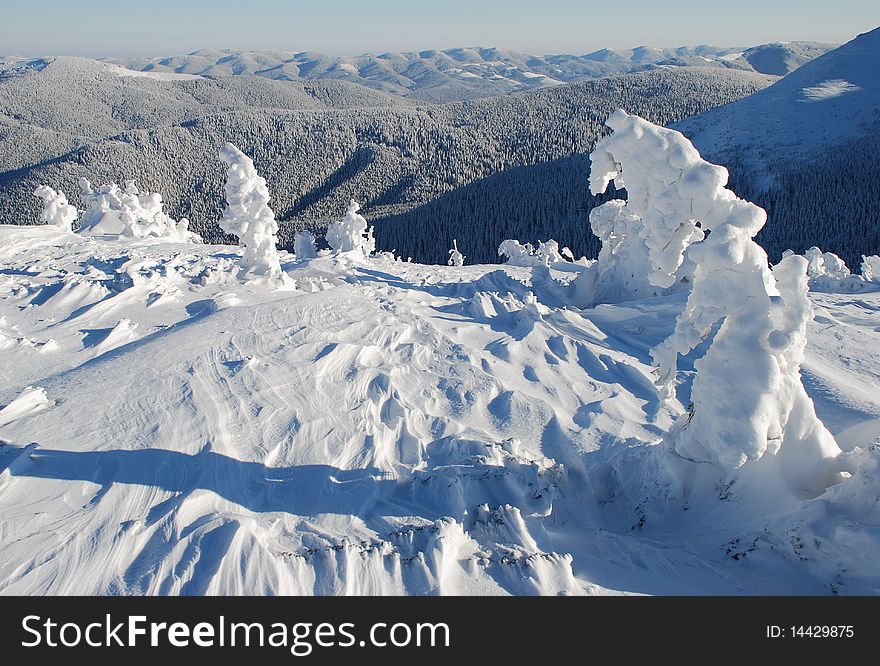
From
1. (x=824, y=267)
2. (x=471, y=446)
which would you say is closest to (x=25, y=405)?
(x=471, y=446)

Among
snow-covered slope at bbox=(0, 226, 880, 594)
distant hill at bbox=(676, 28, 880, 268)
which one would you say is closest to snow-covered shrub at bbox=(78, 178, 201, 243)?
snow-covered slope at bbox=(0, 226, 880, 594)

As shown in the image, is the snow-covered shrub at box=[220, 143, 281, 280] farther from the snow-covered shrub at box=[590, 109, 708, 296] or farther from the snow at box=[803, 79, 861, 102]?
the snow at box=[803, 79, 861, 102]

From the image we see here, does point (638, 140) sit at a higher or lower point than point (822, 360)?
higher

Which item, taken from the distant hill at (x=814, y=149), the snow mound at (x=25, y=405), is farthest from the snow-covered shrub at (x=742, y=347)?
the distant hill at (x=814, y=149)

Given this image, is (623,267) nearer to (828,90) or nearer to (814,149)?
(814,149)

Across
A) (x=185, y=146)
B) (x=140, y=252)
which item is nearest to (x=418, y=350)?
(x=140, y=252)

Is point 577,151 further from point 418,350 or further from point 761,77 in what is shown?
point 418,350
